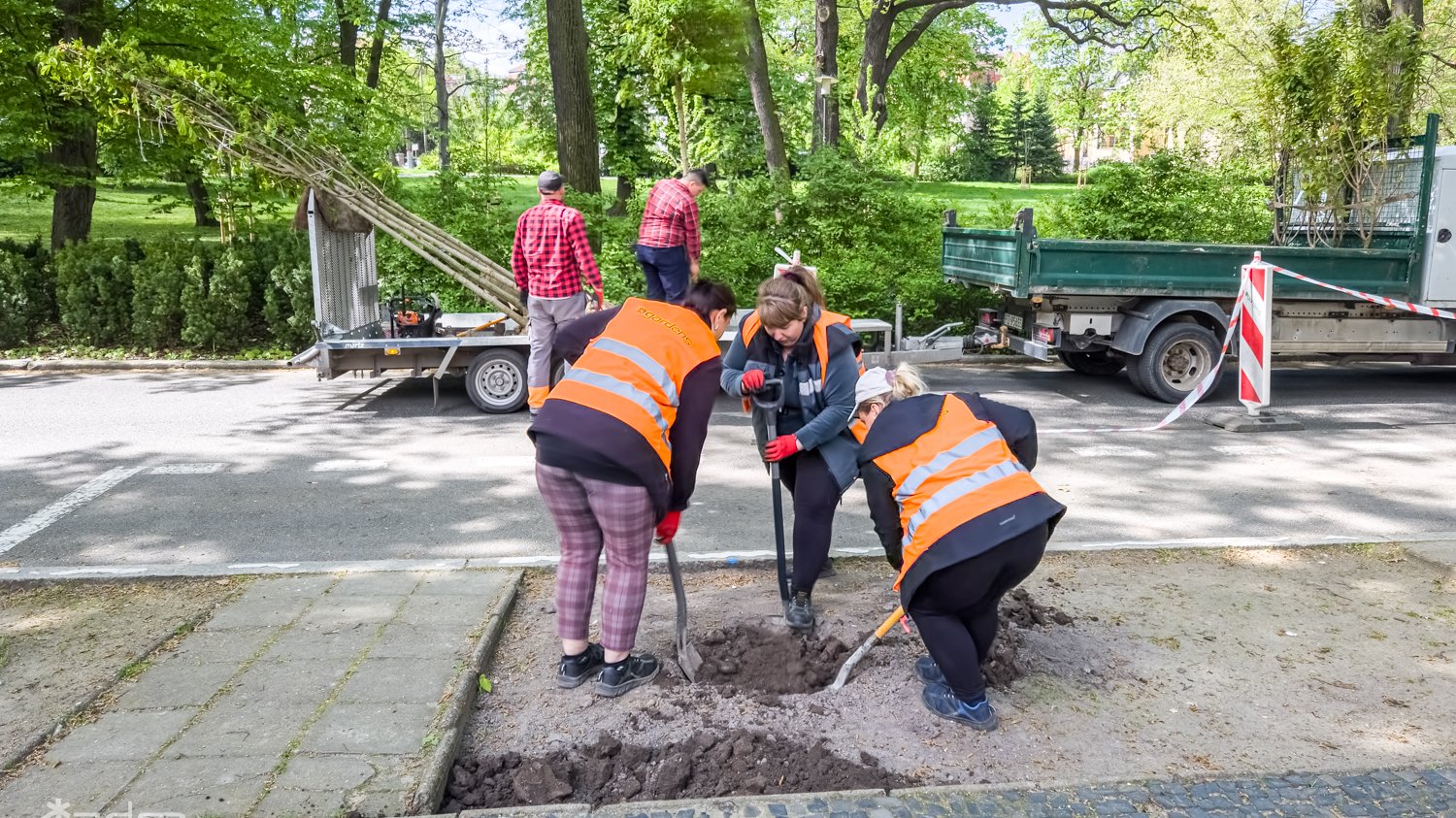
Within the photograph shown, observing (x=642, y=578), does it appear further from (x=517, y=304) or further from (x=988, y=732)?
(x=517, y=304)

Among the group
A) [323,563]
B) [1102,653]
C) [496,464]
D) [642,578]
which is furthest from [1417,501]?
[323,563]

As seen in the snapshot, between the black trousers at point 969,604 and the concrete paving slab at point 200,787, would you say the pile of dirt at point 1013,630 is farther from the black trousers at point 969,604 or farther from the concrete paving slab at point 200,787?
the concrete paving slab at point 200,787

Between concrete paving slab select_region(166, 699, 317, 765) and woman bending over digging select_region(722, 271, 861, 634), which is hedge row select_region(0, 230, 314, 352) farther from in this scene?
concrete paving slab select_region(166, 699, 317, 765)

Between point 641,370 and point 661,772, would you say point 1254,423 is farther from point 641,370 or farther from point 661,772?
point 661,772

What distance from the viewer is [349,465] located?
7566 mm

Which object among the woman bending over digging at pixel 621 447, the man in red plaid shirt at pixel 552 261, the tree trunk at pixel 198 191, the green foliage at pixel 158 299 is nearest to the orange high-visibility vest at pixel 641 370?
the woman bending over digging at pixel 621 447

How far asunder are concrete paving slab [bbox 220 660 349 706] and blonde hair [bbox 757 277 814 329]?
7.13 feet

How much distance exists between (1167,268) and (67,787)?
9.60 meters

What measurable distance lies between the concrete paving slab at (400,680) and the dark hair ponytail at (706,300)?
5.48ft

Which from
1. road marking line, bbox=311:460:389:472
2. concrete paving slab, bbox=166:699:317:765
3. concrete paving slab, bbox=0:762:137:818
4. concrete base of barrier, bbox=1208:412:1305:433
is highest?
concrete base of barrier, bbox=1208:412:1305:433

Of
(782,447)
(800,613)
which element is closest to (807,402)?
(782,447)

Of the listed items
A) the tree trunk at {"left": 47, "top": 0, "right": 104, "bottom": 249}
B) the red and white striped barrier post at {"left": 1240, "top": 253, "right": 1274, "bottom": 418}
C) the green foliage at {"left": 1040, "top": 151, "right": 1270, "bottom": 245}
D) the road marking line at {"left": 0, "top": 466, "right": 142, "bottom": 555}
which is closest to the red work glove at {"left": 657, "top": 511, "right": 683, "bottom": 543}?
the road marking line at {"left": 0, "top": 466, "right": 142, "bottom": 555}

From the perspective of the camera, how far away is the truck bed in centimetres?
977

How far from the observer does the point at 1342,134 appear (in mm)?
11039
